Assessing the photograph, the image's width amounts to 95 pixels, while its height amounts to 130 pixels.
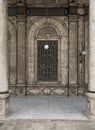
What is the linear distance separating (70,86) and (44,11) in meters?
4.83

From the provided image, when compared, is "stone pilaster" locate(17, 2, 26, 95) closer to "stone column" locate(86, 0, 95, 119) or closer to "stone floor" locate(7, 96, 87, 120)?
"stone floor" locate(7, 96, 87, 120)

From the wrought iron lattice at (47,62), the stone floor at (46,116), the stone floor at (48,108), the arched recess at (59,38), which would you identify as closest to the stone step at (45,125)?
the stone floor at (46,116)

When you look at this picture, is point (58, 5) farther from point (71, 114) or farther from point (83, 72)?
point (71, 114)

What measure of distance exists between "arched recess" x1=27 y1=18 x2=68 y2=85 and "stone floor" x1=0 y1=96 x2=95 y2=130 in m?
2.17

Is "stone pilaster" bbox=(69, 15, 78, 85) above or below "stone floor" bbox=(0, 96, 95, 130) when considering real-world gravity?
above

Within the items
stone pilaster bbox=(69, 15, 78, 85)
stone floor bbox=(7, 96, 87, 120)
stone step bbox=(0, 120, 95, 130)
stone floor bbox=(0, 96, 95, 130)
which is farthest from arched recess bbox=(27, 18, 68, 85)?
stone step bbox=(0, 120, 95, 130)

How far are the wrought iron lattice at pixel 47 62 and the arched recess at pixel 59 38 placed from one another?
1.04 ft

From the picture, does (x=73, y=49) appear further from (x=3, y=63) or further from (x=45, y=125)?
(x=45, y=125)

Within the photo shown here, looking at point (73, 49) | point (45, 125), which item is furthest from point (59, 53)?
point (45, 125)

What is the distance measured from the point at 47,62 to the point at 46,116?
20.2 ft

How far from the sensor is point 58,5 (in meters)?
16.9

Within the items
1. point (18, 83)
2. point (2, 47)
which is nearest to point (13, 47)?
point (18, 83)

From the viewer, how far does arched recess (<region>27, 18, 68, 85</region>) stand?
55.7 feet

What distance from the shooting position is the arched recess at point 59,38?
1698cm
